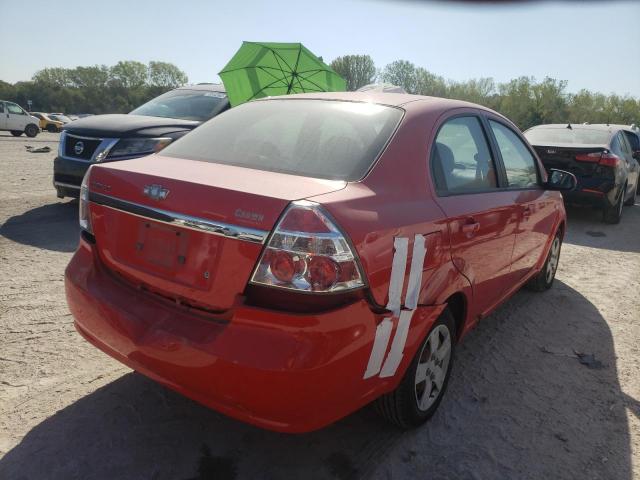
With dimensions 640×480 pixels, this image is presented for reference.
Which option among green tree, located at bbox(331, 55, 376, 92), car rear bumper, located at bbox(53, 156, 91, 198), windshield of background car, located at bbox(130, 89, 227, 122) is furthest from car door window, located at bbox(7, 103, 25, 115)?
green tree, located at bbox(331, 55, 376, 92)

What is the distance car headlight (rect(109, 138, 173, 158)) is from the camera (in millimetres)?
5746

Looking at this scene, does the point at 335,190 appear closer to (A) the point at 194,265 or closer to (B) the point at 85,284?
(A) the point at 194,265

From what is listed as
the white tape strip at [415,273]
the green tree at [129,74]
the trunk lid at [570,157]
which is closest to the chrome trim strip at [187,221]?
the white tape strip at [415,273]

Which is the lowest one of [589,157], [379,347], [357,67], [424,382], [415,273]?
[424,382]

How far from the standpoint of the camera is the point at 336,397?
1886mm

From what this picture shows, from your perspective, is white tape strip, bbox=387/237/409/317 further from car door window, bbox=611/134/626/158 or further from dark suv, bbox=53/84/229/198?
car door window, bbox=611/134/626/158

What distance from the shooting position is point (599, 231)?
7.74 m

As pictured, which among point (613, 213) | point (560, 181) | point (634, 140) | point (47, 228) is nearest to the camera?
point (560, 181)

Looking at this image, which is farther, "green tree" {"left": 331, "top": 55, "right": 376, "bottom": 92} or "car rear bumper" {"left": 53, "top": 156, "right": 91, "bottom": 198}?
"green tree" {"left": 331, "top": 55, "right": 376, "bottom": 92}

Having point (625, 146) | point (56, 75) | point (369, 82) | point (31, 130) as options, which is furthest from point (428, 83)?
point (56, 75)

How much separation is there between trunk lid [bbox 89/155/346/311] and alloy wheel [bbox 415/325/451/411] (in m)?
1.01

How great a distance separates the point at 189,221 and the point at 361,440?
134 cm

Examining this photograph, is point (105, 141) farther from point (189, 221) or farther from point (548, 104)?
point (548, 104)

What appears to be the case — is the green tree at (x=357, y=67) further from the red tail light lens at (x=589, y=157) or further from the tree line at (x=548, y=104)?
the red tail light lens at (x=589, y=157)
